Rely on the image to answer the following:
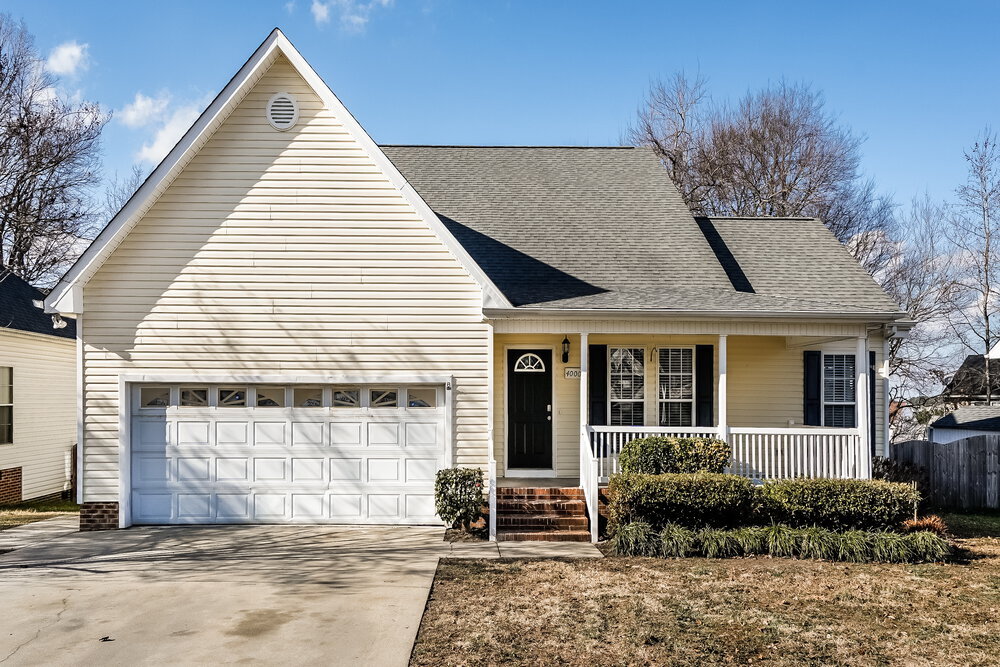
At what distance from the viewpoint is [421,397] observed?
1153 centimetres

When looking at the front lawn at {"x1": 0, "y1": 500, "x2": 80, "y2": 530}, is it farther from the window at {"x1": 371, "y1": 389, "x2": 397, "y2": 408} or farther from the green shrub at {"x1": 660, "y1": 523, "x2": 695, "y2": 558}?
the green shrub at {"x1": 660, "y1": 523, "x2": 695, "y2": 558}

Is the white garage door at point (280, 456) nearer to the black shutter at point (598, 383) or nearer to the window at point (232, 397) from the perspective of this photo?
the window at point (232, 397)

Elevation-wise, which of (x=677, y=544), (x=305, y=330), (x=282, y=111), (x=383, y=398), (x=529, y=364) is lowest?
(x=677, y=544)

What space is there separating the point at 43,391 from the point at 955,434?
1062 inches

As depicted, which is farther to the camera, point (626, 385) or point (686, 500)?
point (626, 385)

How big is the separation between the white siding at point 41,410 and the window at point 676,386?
1358 centimetres

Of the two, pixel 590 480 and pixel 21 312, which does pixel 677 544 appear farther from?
pixel 21 312

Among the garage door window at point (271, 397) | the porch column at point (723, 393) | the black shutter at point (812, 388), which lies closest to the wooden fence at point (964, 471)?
the black shutter at point (812, 388)

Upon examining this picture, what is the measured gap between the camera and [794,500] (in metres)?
9.97

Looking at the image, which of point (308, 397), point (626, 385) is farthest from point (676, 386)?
point (308, 397)

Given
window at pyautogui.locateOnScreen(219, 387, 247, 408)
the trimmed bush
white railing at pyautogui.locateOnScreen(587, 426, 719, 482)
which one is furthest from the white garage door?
the trimmed bush

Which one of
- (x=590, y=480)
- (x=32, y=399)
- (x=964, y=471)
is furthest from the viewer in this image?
(x=32, y=399)

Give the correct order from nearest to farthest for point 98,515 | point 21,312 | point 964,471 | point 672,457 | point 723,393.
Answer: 1. point 672,457
2. point 98,515
3. point 723,393
4. point 964,471
5. point 21,312

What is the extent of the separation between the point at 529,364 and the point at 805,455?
15.4 feet
